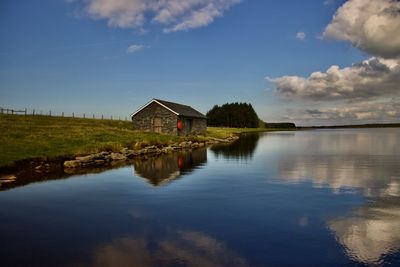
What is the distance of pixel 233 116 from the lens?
494 feet

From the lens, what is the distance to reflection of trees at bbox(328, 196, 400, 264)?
8.76 meters

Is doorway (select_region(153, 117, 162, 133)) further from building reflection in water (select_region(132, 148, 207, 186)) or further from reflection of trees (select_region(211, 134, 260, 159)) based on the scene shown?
building reflection in water (select_region(132, 148, 207, 186))

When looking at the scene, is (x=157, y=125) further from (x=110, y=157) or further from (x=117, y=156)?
(x=110, y=157)

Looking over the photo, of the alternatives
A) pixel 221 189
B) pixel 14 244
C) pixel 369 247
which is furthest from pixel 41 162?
pixel 369 247

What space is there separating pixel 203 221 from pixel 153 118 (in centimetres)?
4417

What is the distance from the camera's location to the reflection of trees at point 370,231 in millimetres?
8758

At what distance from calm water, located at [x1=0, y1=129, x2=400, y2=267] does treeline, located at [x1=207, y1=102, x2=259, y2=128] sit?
129451 mm

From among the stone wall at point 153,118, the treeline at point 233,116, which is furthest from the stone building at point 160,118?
the treeline at point 233,116

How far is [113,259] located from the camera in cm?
847

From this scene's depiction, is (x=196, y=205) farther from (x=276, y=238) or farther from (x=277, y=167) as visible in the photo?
(x=277, y=167)

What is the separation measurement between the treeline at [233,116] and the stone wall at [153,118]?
3674 inches

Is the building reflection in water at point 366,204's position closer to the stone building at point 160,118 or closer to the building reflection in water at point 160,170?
the building reflection in water at point 160,170

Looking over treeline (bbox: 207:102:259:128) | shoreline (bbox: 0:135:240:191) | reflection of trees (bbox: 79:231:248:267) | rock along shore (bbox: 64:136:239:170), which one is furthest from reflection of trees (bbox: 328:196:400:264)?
treeline (bbox: 207:102:259:128)

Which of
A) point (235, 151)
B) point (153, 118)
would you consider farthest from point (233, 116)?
point (235, 151)
